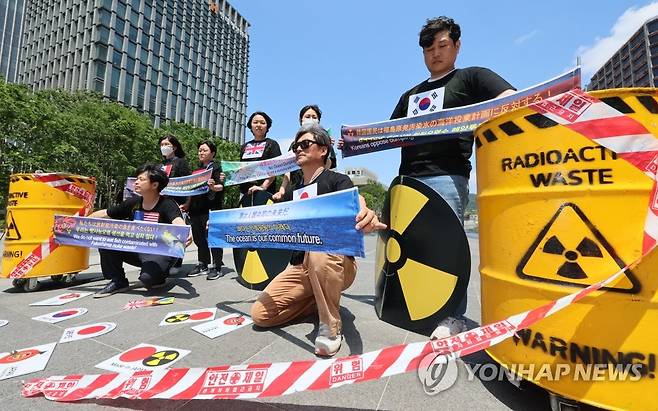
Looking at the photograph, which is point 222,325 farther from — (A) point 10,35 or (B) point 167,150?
(A) point 10,35

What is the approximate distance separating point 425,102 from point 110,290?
3.74 m

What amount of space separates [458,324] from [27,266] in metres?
4.39

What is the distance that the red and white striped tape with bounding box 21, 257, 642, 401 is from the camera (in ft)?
4.05

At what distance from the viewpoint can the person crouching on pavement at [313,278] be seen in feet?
6.85

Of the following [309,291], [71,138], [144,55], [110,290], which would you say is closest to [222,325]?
[309,291]

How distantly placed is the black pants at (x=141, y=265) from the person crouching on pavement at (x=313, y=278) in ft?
5.28

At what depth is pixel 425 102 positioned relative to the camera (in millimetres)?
2578

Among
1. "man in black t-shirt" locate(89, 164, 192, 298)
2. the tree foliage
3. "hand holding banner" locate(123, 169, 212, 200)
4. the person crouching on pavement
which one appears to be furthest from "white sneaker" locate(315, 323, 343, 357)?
the tree foliage

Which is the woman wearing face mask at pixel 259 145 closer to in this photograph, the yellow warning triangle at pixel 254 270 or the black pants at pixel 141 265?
the yellow warning triangle at pixel 254 270

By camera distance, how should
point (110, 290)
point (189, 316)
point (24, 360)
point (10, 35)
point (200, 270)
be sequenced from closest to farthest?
point (24, 360), point (189, 316), point (110, 290), point (200, 270), point (10, 35)

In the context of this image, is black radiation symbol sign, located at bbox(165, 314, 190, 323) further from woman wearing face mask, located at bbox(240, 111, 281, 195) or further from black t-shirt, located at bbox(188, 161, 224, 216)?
black t-shirt, located at bbox(188, 161, 224, 216)

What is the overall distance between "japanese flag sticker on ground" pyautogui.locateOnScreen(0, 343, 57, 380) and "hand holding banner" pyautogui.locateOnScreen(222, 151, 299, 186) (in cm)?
246

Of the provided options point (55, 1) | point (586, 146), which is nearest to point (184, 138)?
point (586, 146)

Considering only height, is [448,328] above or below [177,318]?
above
